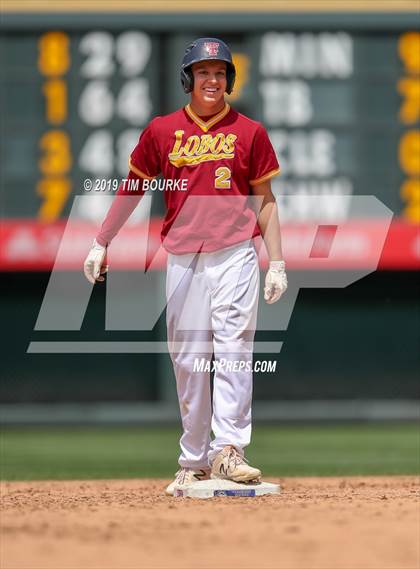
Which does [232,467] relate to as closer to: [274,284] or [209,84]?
[274,284]

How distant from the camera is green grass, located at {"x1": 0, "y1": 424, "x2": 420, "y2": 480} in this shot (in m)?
9.51

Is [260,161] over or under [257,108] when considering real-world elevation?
under

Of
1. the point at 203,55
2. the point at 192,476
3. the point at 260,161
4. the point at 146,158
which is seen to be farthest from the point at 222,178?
the point at 192,476

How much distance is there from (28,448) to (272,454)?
7.42 feet

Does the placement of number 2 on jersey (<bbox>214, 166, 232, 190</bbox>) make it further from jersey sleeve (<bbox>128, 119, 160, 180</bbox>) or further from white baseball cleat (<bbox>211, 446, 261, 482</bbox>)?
white baseball cleat (<bbox>211, 446, 261, 482</bbox>)

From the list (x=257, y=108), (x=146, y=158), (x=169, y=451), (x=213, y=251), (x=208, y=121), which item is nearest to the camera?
(x=213, y=251)

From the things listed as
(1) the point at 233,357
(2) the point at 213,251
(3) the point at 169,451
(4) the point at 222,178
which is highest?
(4) the point at 222,178

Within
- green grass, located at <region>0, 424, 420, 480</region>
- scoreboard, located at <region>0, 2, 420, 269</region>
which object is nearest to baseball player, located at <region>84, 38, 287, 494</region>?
green grass, located at <region>0, 424, 420, 480</region>

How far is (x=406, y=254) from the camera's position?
49.3 ft

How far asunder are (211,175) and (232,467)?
4.22ft

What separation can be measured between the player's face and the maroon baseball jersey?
68 mm

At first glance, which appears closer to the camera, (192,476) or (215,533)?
(215,533)

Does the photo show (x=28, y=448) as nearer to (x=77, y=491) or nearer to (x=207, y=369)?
(x=77, y=491)

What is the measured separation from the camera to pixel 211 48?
20.2ft
